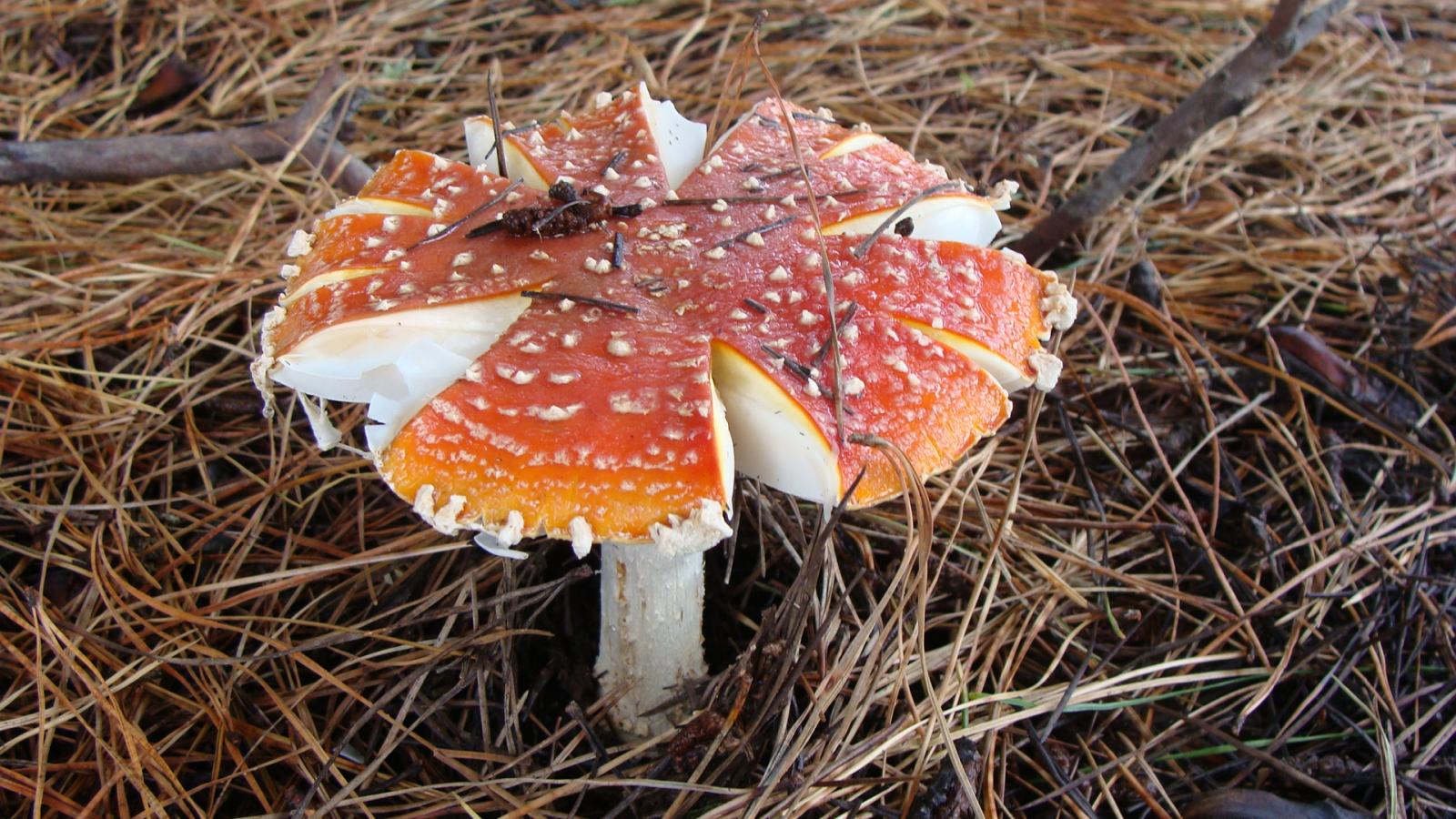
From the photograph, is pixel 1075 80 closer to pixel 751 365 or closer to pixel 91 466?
pixel 751 365

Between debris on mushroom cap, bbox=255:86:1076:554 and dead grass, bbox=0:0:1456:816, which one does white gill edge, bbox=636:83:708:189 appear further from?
dead grass, bbox=0:0:1456:816

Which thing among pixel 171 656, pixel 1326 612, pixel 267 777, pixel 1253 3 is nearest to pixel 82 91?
pixel 171 656

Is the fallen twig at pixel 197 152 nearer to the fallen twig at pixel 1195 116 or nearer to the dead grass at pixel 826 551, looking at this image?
the dead grass at pixel 826 551

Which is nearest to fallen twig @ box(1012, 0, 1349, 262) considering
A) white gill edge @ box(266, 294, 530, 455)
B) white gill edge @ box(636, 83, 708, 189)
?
white gill edge @ box(636, 83, 708, 189)

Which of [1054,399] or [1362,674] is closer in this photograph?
[1362,674]

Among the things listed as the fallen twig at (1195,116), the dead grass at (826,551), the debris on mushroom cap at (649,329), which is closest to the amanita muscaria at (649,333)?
the debris on mushroom cap at (649,329)


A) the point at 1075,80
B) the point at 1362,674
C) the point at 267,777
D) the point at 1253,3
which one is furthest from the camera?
the point at 1253,3
